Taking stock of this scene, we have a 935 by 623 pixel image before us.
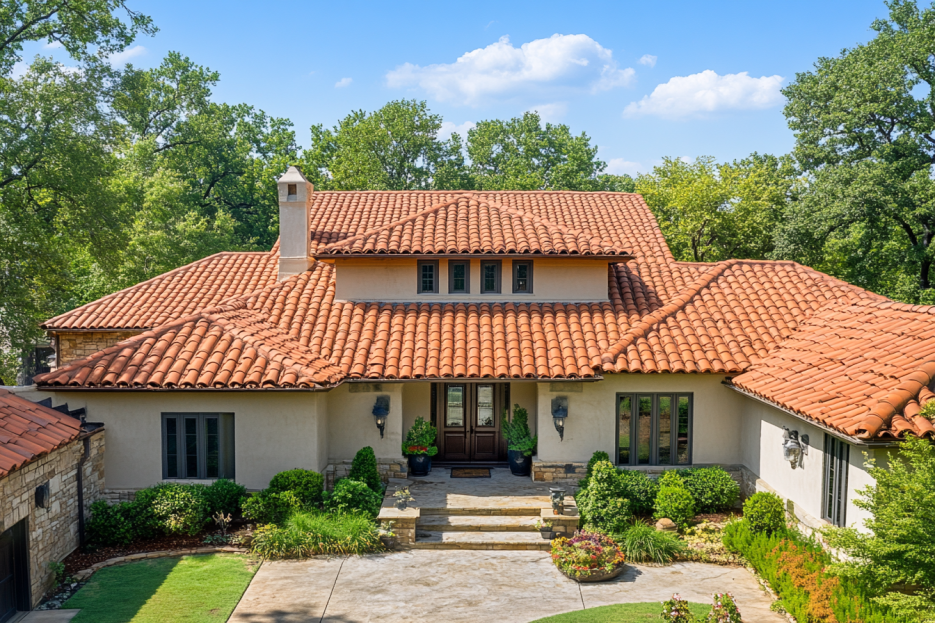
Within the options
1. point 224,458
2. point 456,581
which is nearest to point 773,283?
point 456,581

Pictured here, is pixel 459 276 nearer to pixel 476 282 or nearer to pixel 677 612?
pixel 476 282

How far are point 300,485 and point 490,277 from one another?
7.35 metres

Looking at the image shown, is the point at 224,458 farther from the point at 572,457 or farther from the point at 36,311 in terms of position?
the point at 36,311

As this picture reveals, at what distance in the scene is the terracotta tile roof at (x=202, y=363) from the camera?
13.6m

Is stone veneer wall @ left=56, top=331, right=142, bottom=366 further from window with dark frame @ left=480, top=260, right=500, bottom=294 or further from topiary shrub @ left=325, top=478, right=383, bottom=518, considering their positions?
window with dark frame @ left=480, top=260, right=500, bottom=294

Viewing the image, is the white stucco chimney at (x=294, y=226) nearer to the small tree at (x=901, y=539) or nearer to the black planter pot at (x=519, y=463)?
the black planter pot at (x=519, y=463)

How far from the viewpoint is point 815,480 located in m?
11.8

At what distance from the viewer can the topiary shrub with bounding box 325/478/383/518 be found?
13562mm

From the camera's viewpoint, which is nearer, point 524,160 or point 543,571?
point 543,571

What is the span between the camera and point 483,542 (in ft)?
43.1

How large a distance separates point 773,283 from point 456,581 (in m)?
12.3

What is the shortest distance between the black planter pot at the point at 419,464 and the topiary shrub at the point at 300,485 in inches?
116

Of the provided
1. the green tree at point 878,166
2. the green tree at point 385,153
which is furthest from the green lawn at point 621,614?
the green tree at point 385,153

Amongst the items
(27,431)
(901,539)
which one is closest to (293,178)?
(27,431)
